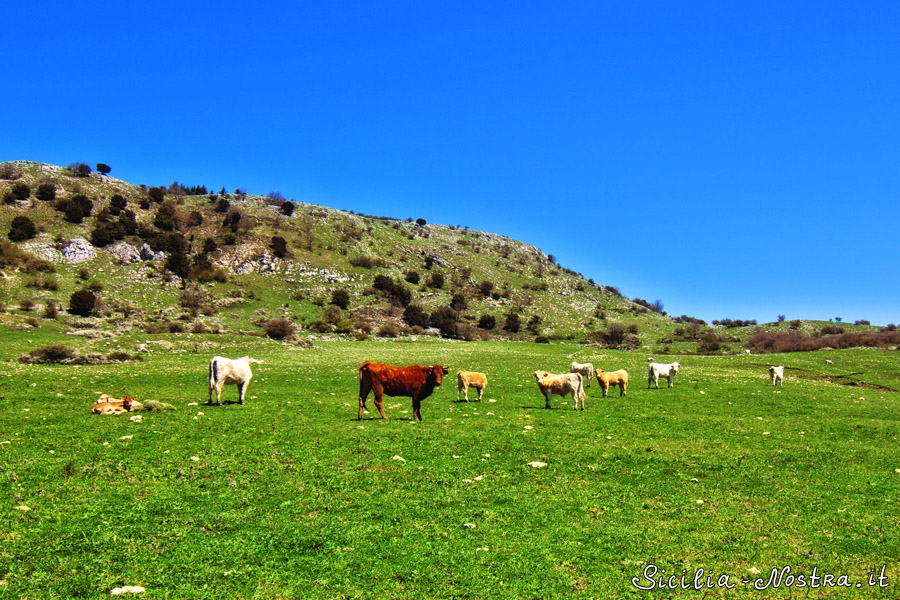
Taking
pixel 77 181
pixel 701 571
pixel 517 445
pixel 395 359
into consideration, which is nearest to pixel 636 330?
pixel 395 359

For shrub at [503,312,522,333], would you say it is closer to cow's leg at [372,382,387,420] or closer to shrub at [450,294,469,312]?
shrub at [450,294,469,312]

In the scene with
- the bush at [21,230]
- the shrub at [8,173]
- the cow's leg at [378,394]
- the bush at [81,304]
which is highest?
the shrub at [8,173]

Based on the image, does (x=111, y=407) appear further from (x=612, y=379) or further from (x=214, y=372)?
(x=612, y=379)

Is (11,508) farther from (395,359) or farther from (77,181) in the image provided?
(77,181)

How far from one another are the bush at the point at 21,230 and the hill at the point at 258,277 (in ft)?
0.69

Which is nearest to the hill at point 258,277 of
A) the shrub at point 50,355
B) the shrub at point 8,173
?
the shrub at point 8,173

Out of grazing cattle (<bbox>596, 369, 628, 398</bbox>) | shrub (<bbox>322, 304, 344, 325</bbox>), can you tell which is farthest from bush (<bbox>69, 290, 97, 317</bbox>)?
grazing cattle (<bbox>596, 369, 628, 398</bbox>)

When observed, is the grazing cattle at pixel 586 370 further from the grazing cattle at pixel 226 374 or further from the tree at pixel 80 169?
the tree at pixel 80 169

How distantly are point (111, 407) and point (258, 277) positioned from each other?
71.0 m

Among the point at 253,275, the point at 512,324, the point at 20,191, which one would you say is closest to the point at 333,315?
the point at 253,275

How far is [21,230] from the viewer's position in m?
71.4

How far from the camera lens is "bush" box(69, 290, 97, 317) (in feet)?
187

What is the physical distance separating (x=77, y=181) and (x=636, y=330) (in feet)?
360

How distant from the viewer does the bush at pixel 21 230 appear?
233 ft
